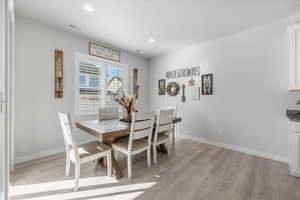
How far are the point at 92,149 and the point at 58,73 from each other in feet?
6.05

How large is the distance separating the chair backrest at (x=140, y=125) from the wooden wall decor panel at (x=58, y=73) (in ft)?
6.37

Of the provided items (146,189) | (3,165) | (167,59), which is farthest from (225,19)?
(3,165)

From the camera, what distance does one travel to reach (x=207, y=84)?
3379mm

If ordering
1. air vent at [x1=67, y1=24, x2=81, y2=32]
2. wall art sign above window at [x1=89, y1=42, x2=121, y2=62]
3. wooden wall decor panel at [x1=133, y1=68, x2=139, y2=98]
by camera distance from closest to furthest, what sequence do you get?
air vent at [x1=67, y1=24, x2=81, y2=32]
wall art sign above window at [x1=89, y1=42, x2=121, y2=62]
wooden wall decor panel at [x1=133, y1=68, x2=139, y2=98]

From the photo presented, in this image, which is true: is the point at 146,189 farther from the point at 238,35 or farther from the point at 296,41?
the point at 238,35

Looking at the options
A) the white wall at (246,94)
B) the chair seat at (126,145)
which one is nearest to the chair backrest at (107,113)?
the chair seat at (126,145)

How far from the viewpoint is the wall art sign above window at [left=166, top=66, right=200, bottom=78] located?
3.60 meters

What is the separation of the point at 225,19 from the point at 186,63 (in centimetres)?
151

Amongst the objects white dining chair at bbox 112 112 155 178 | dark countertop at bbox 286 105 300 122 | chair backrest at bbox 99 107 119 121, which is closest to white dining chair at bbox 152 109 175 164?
white dining chair at bbox 112 112 155 178

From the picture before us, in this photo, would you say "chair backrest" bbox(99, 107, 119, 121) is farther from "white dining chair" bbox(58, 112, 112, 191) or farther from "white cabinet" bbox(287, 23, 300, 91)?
"white cabinet" bbox(287, 23, 300, 91)

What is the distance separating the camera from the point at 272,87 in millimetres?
2492

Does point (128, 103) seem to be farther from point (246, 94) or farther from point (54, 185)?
point (246, 94)

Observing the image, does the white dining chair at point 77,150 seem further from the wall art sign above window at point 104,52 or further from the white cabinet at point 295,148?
the white cabinet at point 295,148

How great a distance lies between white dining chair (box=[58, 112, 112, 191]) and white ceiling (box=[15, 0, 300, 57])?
70.6 inches
